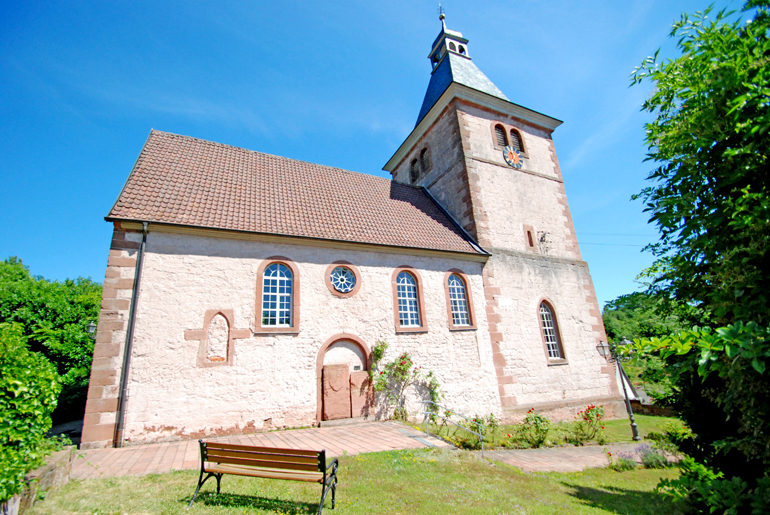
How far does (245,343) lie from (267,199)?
5.05 m

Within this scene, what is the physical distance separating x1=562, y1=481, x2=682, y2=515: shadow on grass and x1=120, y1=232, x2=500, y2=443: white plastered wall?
5500 millimetres

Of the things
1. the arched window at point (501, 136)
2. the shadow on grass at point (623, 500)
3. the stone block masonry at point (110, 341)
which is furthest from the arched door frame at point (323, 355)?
the arched window at point (501, 136)

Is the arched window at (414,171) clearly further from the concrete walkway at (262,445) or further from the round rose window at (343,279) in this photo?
the concrete walkway at (262,445)

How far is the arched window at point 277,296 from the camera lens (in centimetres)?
1034

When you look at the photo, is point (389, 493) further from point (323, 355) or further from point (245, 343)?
point (245, 343)

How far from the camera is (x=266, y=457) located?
482 cm

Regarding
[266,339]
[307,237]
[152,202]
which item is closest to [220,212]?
[152,202]

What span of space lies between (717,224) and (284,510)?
5953 millimetres

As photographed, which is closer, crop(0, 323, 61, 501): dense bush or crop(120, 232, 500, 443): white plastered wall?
crop(0, 323, 61, 501): dense bush

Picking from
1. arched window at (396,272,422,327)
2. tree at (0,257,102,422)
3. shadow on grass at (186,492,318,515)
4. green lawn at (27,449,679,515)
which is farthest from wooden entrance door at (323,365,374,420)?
tree at (0,257,102,422)

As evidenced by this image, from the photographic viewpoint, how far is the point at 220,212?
10789 millimetres

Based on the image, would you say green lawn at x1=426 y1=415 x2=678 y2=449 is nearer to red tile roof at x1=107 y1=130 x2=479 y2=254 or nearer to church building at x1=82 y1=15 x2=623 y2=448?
church building at x1=82 y1=15 x2=623 y2=448

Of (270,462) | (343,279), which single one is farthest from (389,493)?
(343,279)

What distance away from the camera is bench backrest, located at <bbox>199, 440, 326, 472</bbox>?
15.4 feet
